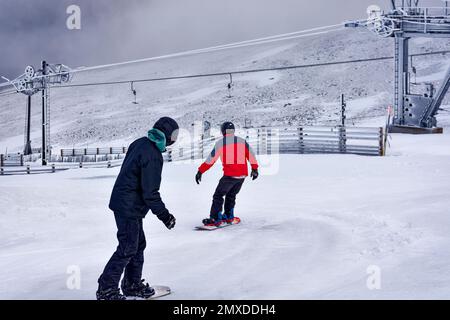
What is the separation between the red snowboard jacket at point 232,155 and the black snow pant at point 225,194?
0.45 ft

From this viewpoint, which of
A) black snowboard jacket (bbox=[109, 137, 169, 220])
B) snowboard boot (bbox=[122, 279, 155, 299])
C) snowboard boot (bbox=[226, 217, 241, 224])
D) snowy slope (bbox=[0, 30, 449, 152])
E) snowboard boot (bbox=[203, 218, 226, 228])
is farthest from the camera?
snowy slope (bbox=[0, 30, 449, 152])

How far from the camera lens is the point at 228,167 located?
9.14 metres

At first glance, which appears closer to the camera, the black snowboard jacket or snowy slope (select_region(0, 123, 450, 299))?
the black snowboard jacket

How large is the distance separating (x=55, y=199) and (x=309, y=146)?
1401 centimetres

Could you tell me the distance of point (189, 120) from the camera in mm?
91000

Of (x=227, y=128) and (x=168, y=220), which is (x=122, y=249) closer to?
(x=168, y=220)

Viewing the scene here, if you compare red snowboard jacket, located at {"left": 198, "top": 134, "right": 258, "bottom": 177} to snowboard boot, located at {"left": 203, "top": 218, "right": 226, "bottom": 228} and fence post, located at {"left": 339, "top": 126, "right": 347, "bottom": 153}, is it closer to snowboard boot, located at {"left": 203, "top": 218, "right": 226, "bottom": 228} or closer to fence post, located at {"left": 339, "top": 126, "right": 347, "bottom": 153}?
snowboard boot, located at {"left": 203, "top": 218, "right": 226, "bottom": 228}

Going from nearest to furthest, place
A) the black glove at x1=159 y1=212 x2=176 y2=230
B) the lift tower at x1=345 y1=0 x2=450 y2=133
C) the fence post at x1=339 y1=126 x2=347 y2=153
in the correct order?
the black glove at x1=159 y1=212 x2=176 y2=230 → the fence post at x1=339 y1=126 x2=347 y2=153 → the lift tower at x1=345 y1=0 x2=450 y2=133

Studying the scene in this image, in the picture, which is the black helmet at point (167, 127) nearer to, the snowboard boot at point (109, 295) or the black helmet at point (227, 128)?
the snowboard boot at point (109, 295)

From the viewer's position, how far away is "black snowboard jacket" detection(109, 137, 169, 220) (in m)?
4.86

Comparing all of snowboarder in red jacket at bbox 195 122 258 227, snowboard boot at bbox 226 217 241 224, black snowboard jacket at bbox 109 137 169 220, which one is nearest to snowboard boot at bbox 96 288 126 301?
black snowboard jacket at bbox 109 137 169 220

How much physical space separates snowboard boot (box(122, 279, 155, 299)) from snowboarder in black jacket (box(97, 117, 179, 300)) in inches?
6.4

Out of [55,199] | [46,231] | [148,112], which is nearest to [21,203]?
[55,199]
